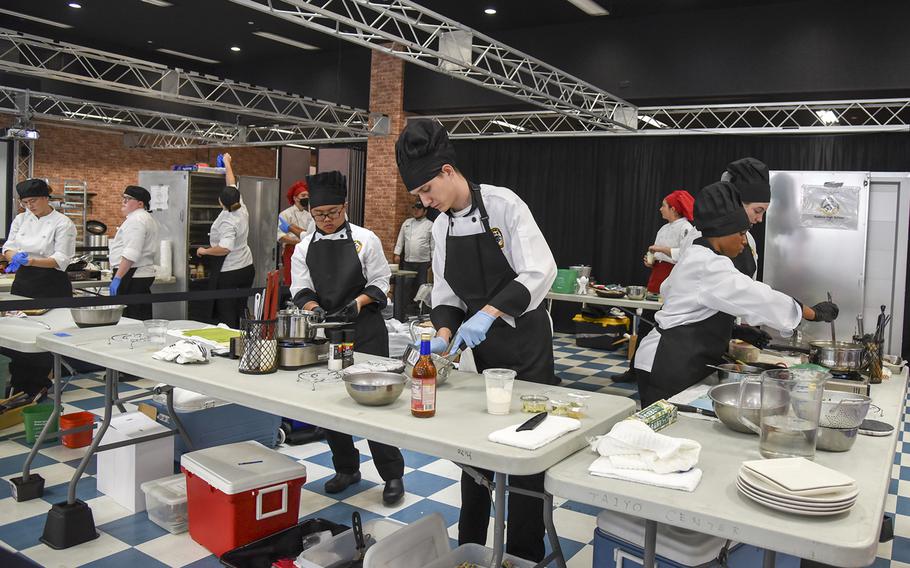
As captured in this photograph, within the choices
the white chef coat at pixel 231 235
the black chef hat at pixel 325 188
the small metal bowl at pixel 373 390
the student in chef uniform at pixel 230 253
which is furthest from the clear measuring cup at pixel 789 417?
the white chef coat at pixel 231 235

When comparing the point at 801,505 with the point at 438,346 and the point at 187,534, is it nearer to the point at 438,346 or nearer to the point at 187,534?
the point at 438,346

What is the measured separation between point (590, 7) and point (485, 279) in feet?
23.9

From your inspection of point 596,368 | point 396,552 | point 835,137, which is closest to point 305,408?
point 396,552

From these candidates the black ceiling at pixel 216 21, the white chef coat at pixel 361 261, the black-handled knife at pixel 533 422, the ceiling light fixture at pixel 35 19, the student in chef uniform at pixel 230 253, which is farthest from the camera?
the ceiling light fixture at pixel 35 19

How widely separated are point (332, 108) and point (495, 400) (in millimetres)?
10199

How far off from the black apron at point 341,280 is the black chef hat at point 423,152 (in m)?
1.22

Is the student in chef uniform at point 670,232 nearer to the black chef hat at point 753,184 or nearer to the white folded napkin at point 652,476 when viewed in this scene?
the black chef hat at point 753,184

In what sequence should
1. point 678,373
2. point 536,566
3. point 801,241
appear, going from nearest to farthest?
Result: point 536,566 < point 678,373 < point 801,241

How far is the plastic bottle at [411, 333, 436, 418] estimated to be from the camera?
7.16 feet

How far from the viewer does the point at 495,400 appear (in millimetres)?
2268

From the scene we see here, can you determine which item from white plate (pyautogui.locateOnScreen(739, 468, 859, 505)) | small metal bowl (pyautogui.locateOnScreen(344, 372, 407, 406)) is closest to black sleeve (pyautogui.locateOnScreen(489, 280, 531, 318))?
small metal bowl (pyautogui.locateOnScreen(344, 372, 407, 406))

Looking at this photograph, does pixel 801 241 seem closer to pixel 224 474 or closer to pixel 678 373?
pixel 678 373

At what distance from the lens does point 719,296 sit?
2.86 metres

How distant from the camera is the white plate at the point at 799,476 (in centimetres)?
160
